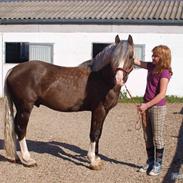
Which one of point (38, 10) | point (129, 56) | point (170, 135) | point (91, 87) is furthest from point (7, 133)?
point (38, 10)

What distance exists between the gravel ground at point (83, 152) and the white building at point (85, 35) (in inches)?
177

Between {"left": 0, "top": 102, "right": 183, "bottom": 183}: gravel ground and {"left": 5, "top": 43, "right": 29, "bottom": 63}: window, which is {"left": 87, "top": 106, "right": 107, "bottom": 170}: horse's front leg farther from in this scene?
{"left": 5, "top": 43, "right": 29, "bottom": 63}: window

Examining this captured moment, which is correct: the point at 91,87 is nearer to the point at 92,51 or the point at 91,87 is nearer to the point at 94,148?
the point at 94,148

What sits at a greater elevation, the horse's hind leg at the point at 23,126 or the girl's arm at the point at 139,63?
the girl's arm at the point at 139,63

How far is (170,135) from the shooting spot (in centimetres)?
947

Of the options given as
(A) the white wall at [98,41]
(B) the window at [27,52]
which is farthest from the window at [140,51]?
(B) the window at [27,52]

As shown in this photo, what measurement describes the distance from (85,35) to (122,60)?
34.3 ft

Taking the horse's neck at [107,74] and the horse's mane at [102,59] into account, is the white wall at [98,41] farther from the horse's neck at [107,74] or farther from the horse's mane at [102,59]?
the horse's neck at [107,74]

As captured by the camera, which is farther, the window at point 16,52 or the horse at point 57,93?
the window at point 16,52

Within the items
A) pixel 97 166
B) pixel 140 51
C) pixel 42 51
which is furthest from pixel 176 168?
pixel 42 51

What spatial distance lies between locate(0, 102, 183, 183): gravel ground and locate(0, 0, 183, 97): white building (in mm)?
4508

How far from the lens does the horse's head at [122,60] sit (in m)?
6.00

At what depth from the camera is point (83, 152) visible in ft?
25.8

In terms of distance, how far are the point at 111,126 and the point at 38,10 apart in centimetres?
958
